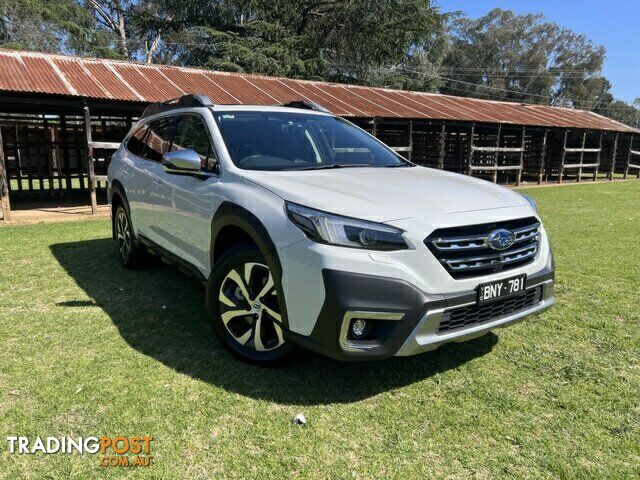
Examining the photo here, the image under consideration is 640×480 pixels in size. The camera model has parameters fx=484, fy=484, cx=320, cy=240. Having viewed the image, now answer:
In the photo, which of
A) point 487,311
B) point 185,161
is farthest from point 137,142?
point 487,311

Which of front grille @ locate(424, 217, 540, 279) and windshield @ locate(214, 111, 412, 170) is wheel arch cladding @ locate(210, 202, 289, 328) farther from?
front grille @ locate(424, 217, 540, 279)

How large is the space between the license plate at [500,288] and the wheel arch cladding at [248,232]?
1143 millimetres

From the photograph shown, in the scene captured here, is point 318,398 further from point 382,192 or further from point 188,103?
point 188,103

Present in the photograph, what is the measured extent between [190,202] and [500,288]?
93.4 inches

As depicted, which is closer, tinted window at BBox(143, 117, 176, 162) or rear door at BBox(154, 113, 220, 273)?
rear door at BBox(154, 113, 220, 273)

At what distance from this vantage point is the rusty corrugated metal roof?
1078 cm

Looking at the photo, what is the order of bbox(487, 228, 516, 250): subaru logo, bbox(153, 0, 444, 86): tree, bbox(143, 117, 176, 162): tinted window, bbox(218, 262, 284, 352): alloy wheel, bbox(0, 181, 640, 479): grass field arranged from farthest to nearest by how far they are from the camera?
bbox(153, 0, 444, 86): tree → bbox(143, 117, 176, 162): tinted window → bbox(218, 262, 284, 352): alloy wheel → bbox(487, 228, 516, 250): subaru logo → bbox(0, 181, 640, 479): grass field

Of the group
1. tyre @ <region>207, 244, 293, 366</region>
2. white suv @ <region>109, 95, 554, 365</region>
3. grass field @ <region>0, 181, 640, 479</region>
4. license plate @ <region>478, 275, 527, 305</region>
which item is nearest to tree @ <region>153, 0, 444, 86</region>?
white suv @ <region>109, 95, 554, 365</region>

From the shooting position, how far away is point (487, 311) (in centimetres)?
290

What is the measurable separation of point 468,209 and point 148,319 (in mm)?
2848

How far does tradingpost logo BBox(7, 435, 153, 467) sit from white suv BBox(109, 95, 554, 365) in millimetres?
922

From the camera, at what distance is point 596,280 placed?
5.29 metres

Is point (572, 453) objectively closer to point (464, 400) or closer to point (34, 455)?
point (464, 400)

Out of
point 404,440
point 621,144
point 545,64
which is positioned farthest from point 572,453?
point 545,64
